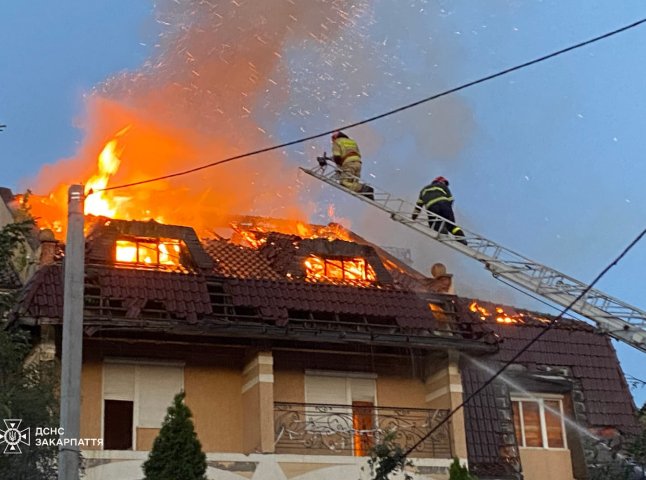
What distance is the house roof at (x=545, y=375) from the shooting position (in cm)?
2434

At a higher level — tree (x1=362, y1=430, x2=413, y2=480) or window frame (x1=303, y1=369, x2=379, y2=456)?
window frame (x1=303, y1=369, x2=379, y2=456)

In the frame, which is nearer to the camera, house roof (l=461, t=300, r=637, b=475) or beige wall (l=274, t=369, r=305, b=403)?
beige wall (l=274, t=369, r=305, b=403)

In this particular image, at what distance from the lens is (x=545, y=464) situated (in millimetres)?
24938

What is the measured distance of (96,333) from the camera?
2036 cm

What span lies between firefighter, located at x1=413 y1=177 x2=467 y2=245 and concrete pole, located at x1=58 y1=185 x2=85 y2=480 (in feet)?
31.2

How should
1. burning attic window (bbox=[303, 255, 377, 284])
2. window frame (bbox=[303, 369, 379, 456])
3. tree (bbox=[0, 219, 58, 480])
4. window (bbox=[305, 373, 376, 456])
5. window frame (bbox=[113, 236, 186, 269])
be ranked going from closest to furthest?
tree (bbox=[0, 219, 58, 480]) → window (bbox=[305, 373, 376, 456]) → window frame (bbox=[113, 236, 186, 269]) → window frame (bbox=[303, 369, 379, 456]) → burning attic window (bbox=[303, 255, 377, 284])

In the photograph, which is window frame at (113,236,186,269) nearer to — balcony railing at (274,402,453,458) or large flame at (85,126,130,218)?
large flame at (85,126,130,218)

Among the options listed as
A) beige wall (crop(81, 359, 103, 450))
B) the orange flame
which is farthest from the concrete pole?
the orange flame

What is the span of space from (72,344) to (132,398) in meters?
7.86

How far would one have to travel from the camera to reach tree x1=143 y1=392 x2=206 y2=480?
16.9 meters

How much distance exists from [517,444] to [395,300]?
452 centimetres

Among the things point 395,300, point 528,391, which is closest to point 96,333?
point 395,300

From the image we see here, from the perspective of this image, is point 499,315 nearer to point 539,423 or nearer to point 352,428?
point 539,423

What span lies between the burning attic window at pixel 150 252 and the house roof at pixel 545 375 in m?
6.27
